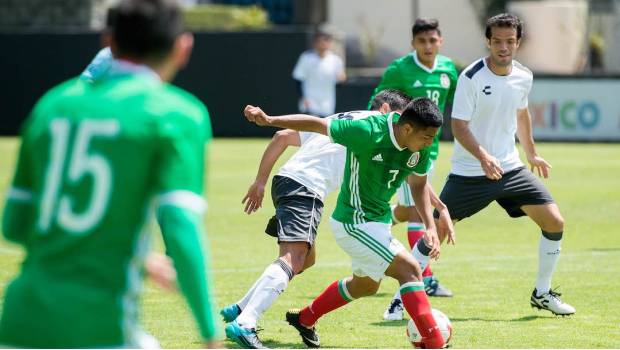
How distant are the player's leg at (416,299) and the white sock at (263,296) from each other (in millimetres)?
774

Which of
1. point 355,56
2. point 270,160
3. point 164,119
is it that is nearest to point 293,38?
point 355,56

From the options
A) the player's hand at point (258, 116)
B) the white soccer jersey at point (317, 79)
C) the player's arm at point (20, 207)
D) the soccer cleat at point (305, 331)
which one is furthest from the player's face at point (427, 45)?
the white soccer jersey at point (317, 79)

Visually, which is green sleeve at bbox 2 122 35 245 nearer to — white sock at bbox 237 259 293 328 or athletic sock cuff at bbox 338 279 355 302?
white sock at bbox 237 259 293 328

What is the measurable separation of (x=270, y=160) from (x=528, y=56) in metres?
27.1

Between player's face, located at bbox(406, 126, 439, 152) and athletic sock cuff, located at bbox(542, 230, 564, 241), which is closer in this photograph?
player's face, located at bbox(406, 126, 439, 152)

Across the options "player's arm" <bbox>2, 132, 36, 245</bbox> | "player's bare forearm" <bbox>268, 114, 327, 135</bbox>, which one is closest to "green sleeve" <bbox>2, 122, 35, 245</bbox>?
"player's arm" <bbox>2, 132, 36, 245</bbox>

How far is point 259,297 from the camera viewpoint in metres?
7.30

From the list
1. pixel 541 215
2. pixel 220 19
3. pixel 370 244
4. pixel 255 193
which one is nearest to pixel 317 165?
pixel 255 193

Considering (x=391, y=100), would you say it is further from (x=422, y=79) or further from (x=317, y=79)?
(x=317, y=79)

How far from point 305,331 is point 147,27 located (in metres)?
4.34

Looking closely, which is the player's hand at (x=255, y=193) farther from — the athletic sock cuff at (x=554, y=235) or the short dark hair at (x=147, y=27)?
the short dark hair at (x=147, y=27)

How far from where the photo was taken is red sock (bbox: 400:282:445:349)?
690 cm

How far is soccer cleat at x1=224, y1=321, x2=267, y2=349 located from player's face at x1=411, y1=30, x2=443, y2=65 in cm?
421

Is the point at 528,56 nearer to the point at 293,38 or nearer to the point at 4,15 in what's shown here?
the point at 293,38
